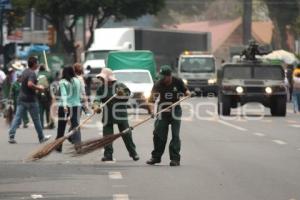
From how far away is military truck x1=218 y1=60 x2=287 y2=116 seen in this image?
32625 millimetres

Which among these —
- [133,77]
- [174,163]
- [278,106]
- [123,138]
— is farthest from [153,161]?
[133,77]

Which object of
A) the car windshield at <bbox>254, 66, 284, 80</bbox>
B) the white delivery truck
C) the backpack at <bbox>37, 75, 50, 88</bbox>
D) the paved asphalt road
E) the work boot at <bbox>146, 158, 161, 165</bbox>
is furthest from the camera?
the white delivery truck

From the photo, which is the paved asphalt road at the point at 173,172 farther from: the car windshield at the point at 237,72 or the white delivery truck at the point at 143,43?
the white delivery truck at the point at 143,43

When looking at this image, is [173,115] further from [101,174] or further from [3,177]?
[3,177]

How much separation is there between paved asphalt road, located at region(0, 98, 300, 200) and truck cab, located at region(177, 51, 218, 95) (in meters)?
28.2

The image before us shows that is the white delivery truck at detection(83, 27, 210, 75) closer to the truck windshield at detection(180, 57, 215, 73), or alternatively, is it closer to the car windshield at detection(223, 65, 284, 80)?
the truck windshield at detection(180, 57, 215, 73)

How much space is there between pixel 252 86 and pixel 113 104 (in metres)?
16.4

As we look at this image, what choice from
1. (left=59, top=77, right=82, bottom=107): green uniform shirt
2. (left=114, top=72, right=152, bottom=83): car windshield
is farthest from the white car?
(left=59, top=77, right=82, bottom=107): green uniform shirt

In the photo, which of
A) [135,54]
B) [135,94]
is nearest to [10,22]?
[135,54]

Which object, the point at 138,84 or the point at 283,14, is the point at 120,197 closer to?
the point at 138,84

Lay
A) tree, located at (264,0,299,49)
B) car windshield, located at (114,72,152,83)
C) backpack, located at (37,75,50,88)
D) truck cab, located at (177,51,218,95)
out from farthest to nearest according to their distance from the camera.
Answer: tree, located at (264,0,299,49), truck cab, located at (177,51,218,95), car windshield, located at (114,72,152,83), backpack, located at (37,75,50,88)

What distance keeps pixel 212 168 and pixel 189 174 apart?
1007 mm

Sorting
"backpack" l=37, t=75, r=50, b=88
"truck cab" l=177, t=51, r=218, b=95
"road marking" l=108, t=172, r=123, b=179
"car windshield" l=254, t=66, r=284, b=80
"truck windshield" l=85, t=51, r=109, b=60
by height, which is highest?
"backpack" l=37, t=75, r=50, b=88

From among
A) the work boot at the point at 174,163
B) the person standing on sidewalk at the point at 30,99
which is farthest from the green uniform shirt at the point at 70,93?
the work boot at the point at 174,163
